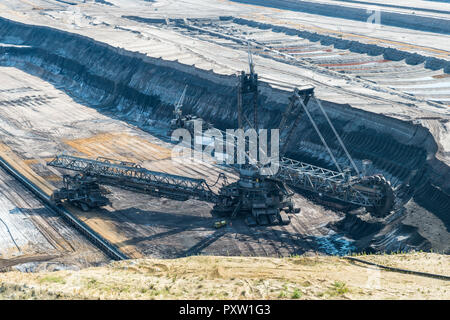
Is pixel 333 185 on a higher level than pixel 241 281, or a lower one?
higher

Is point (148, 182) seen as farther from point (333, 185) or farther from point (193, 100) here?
point (193, 100)

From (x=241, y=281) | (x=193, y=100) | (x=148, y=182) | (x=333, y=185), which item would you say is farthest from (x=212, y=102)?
(x=241, y=281)

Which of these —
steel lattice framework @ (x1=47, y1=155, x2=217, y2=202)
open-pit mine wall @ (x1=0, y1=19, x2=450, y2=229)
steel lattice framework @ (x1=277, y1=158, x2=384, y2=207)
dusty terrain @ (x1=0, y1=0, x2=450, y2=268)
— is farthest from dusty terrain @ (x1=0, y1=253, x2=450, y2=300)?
steel lattice framework @ (x1=47, y1=155, x2=217, y2=202)

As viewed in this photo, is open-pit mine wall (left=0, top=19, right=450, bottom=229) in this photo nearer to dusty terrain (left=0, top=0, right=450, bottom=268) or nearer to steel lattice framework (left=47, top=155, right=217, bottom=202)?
dusty terrain (left=0, top=0, right=450, bottom=268)

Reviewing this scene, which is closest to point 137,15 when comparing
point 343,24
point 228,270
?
point 343,24
